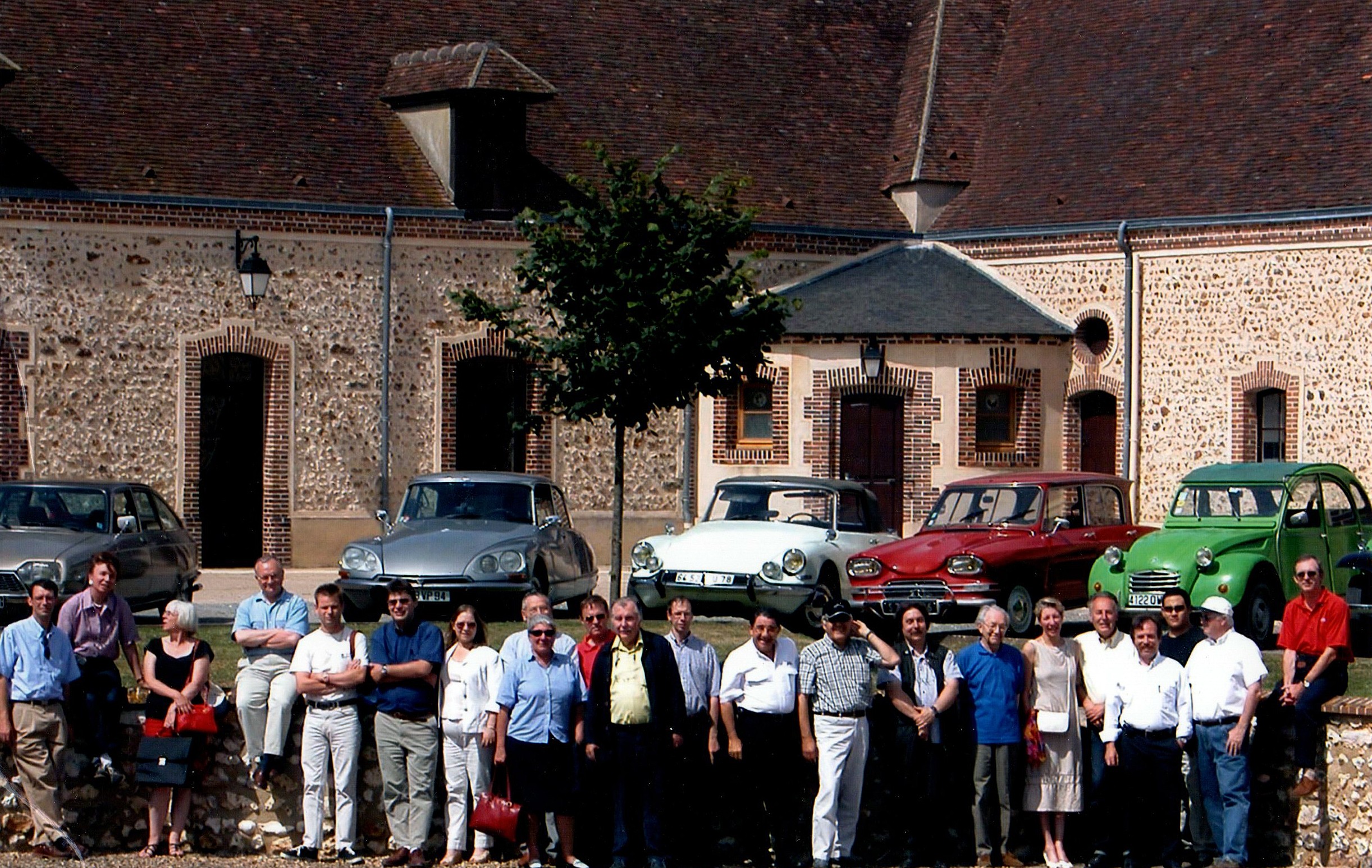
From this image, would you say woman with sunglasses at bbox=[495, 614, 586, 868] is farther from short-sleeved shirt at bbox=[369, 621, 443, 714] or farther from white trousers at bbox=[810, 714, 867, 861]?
white trousers at bbox=[810, 714, 867, 861]

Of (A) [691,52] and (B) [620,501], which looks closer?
(B) [620,501]

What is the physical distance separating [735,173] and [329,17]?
17.8 feet

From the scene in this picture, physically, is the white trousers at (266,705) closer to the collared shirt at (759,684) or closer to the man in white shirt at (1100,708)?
the collared shirt at (759,684)

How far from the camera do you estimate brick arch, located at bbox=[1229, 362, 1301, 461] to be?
2522 cm

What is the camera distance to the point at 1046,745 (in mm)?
11727

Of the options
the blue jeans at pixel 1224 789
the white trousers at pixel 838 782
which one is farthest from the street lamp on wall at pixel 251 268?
the blue jeans at pixel 1224 789

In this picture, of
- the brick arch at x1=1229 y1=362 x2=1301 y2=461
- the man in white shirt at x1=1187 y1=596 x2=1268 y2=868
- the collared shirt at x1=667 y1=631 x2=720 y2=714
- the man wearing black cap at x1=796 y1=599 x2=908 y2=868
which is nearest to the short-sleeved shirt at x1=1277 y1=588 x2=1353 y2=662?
the man in white shirt at x1=1187 y1=596 x2=1268 y2=868

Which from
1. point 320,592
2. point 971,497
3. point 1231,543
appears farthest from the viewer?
point 971,497

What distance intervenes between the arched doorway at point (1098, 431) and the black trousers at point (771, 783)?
15.7 m

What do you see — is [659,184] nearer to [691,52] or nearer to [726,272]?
[726,272]

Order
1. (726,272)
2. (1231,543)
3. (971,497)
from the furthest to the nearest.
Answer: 1. (726,272)
2. (971,497)
3. (1231,543)

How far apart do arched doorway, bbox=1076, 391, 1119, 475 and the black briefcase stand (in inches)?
676

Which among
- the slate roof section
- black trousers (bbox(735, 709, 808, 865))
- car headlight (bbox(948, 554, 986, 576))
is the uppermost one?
the slate roof section

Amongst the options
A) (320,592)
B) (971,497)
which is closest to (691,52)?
(971,497)
